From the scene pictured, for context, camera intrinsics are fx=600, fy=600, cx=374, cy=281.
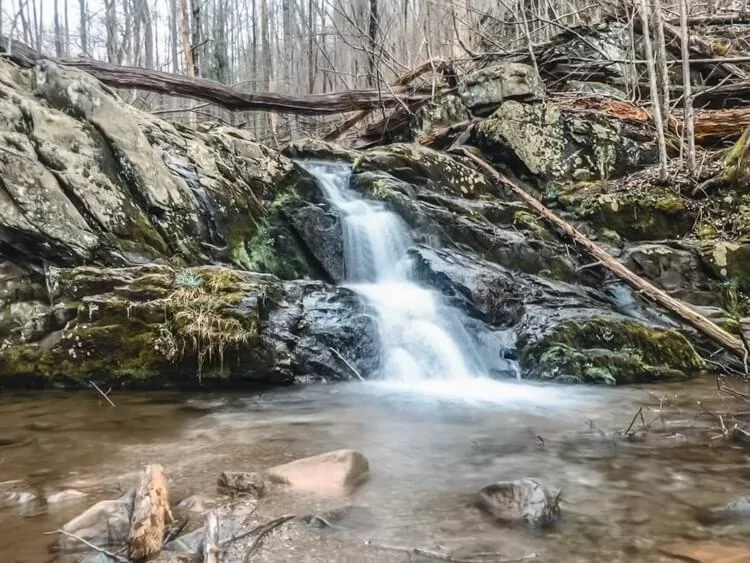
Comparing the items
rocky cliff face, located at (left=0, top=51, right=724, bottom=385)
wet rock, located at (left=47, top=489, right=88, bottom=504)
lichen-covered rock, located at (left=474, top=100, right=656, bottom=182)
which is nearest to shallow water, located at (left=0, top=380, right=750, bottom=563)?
wet rock, located at (left=47, top=489, right=88, bottom=504)

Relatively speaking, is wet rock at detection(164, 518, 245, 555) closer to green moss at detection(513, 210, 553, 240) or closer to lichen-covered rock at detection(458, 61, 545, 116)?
green moss at detection(513, 210, 553, 240)

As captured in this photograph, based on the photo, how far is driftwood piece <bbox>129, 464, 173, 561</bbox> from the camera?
2.43m

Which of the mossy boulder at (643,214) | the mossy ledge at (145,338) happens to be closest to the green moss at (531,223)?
the mossy boulder at (643,214)

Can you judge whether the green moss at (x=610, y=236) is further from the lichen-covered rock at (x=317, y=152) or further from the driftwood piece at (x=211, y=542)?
the driftwood piece at (x=211, y=542)

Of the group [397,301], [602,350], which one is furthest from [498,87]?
[602,350]

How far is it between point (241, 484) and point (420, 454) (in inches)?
53.5

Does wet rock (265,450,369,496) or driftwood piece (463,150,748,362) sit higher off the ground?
driftwood piece (463,150,748,362)

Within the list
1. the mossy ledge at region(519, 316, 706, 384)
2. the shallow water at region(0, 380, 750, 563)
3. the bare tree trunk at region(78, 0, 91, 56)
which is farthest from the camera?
the bare tree trunk at region(78, 0, 91, 56)

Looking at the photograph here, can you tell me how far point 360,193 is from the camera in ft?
32.9

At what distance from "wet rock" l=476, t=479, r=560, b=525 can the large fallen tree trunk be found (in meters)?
8.21

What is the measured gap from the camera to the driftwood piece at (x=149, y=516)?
2.43 metres

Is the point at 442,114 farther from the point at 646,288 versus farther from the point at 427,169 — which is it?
the point at 646,288

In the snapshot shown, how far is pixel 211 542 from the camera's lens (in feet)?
7.98

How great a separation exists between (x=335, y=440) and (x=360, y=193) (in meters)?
6.21
